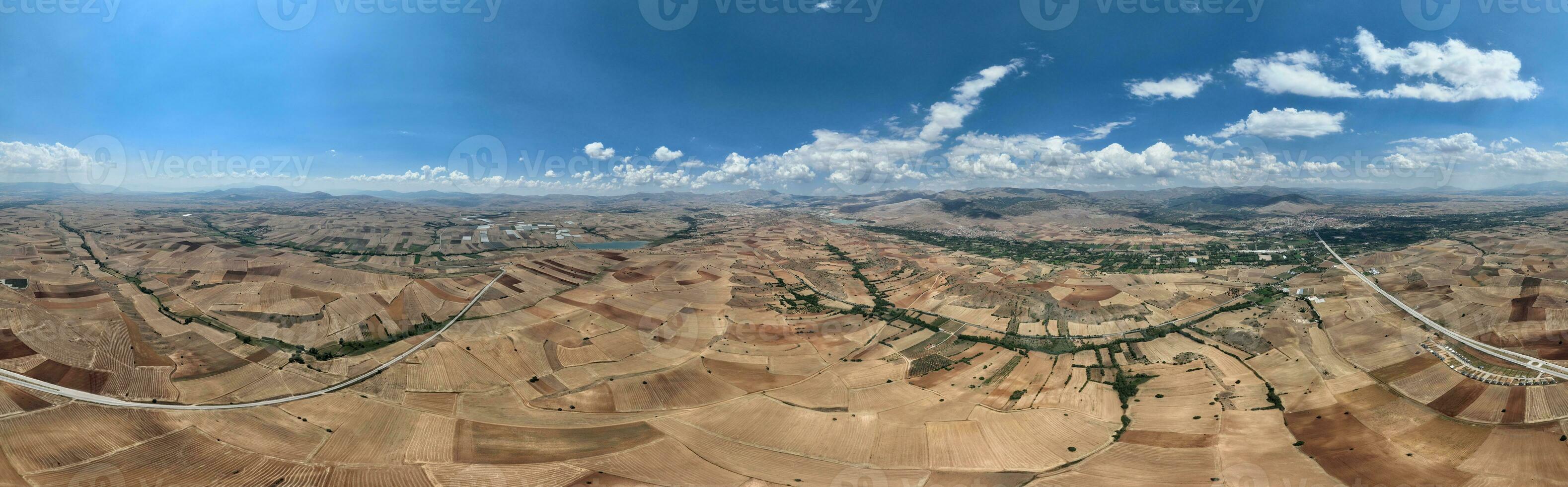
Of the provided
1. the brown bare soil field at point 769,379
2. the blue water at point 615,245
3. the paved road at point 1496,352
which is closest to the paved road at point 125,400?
the brown bare soil field at point 769,379

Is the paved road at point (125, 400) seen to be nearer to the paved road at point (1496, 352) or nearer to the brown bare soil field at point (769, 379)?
the brown bare soil field at point (769, 379)

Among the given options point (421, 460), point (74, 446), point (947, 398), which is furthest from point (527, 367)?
point (947, 398)

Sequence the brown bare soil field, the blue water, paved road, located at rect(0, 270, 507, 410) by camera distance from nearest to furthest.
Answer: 1. the brown bare soil field
2. paved road, located at rect(0, 270, 507, 410)
3. the blue water

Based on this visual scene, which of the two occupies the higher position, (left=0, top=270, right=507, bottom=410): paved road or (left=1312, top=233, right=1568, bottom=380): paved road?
(left=1312, top=233, right=1568, bottom=380): paved road

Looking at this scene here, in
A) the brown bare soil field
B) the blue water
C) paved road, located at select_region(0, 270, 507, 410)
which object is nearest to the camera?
the brown bare soil field

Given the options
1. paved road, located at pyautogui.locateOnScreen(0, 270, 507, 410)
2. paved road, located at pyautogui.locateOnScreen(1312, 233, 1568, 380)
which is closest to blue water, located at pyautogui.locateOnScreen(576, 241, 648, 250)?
paved road, located at pyautogui.locateOnScreen(0, 270, 507, 410)

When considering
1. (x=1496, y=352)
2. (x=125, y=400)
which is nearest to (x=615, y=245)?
(x=125, y=400)

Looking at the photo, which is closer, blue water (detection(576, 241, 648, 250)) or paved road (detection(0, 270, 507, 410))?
paved road (detection(0, 270, 507, 410))

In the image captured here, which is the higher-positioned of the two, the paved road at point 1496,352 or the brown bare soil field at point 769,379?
the paved road at point 1496,352

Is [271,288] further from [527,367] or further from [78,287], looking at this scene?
[527,367]

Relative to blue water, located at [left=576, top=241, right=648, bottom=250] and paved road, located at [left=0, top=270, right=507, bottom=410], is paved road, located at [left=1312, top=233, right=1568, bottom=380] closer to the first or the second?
paved road, located at [left=0, top=270, right=507, bottom=410]
